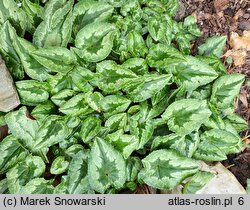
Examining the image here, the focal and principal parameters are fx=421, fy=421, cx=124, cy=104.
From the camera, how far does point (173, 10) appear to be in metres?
3.33

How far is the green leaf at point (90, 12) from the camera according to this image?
302 cm

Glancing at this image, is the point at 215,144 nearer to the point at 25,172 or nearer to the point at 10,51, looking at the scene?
the point at 25,172

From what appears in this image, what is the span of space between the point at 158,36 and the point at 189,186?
110 cm

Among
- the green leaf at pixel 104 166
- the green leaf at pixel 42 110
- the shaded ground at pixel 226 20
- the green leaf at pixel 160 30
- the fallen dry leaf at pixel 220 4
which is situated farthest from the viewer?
the fallen dry leaf at pixel 220 4

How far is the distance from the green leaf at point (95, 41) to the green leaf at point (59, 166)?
28.8 inches

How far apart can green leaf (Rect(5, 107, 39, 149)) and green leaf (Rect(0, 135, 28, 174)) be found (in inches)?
2.0

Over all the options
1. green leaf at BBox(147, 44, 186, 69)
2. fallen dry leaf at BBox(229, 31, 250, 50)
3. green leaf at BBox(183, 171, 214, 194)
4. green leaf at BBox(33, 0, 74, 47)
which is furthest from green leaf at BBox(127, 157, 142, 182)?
fallen dry leaf at BBox(229, 31, 250, 50)

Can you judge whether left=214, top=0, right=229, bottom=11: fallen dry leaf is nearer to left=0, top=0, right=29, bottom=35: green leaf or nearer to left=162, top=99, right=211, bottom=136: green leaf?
left=162, top=99, right=211, bottom=136: green leaf

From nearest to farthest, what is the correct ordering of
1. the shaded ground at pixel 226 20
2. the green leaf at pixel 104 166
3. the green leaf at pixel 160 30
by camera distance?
1. the green leaf at pixel 104 166
2. the green leaf at pixel 160 30
3. the shaded ground at pixel 226 20

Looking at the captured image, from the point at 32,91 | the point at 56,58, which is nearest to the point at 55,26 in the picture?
the point at 56,58

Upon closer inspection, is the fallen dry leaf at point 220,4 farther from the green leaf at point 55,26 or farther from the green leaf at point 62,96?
the green leaf at point 62,96

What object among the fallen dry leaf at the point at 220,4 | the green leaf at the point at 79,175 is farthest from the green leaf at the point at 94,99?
the fallen dry leaf at the point at 220,4

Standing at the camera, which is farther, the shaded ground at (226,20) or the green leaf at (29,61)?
the shaded ground at (226,20)

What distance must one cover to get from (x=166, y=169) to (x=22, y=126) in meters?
1.04
